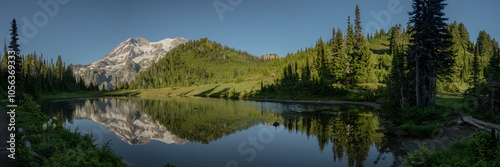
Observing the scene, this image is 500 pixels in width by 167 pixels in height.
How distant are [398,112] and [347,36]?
6936 cm

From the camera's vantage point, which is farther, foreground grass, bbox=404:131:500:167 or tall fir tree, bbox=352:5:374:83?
tall fir tree, bbox=352:5:374:83

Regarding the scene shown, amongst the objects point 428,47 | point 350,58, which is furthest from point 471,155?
point 350,58

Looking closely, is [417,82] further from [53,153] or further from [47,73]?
[47,73]

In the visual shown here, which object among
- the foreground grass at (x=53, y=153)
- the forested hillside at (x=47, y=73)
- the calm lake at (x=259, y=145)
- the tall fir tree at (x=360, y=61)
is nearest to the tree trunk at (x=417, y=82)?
the calm lake at (x=259, y=145)

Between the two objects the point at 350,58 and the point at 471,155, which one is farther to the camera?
the point at 350,58

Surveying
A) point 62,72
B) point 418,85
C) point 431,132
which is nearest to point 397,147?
point 431,132

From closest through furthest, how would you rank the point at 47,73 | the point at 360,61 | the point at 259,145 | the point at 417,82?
1. the point at 259,145
2. the point at 417,82
3. the point at 360,61
4. the point at 47,73

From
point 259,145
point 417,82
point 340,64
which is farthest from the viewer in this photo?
point 340,64

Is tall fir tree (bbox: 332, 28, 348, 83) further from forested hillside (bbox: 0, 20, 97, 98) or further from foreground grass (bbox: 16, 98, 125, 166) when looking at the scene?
forested hillside (bbox: 0, 20, 97, 98)

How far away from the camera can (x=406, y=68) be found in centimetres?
3525

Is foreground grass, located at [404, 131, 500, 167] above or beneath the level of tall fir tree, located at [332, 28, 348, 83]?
beneath

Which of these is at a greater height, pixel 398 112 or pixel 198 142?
pixel 398 112

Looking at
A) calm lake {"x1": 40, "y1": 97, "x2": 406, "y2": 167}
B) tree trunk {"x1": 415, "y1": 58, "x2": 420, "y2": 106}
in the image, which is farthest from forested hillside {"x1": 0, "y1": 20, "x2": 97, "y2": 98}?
tree trunk {"x1": 415, "y1": 58, "x2": 420, "y2": 106}

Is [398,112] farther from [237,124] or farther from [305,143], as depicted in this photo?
[237,124]
